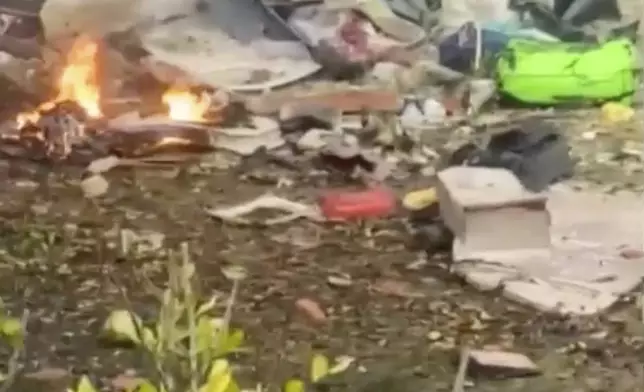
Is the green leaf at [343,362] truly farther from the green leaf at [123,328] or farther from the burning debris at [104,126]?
the burning debris at [104,126]

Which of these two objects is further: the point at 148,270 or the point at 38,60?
the point at 38,60

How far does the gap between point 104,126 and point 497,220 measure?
42cm

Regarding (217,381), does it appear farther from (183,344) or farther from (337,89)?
(337,89)

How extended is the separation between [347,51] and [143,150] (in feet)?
0.79

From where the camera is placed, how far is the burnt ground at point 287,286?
107 centimetres

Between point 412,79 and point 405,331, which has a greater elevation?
point 412,79

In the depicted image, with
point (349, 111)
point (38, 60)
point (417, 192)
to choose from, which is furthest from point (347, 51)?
point (38, 60)

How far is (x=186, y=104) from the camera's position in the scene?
1.27 meters

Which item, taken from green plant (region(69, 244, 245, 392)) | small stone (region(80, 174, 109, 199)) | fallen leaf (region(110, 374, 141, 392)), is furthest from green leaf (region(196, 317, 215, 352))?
small stone (region(80, 174, 109, 199))

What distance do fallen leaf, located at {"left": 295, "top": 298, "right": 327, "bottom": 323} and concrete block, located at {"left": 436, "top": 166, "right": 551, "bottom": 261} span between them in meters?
0.15

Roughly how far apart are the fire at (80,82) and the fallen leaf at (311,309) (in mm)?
313

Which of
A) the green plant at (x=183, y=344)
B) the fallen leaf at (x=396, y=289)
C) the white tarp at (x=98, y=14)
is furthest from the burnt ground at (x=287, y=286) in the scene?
the green plant at (x=183, y=344)

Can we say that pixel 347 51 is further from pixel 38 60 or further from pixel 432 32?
pixel 38 60

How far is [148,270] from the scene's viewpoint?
1150 mm
